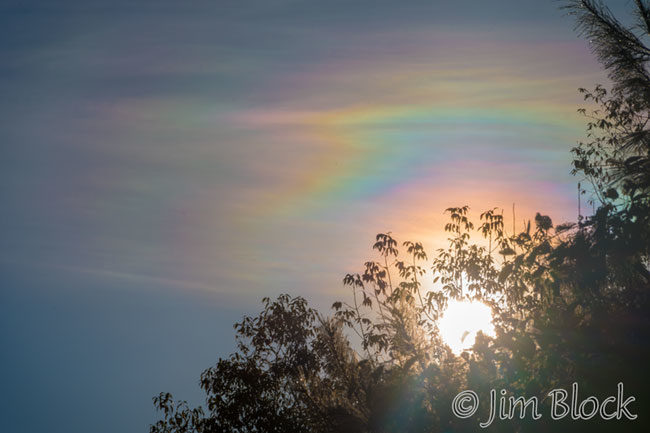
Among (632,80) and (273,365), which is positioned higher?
(632,80)

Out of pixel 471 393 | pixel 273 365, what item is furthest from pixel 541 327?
pixel 273 365

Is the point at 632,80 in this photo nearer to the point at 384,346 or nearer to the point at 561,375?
the point at 561,375

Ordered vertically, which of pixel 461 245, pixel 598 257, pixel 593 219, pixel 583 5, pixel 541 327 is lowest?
pixel 541 327

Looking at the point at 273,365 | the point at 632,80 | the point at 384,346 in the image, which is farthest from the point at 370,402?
the point at 273,365

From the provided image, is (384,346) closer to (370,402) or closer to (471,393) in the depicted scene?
(370,402)

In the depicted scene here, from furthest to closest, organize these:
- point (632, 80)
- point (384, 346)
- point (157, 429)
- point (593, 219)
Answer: point (157, 429) → point (384, 346) → point (632, 80) → point (593, 219)

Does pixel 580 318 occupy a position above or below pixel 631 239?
below

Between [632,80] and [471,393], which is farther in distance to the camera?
[632,80]

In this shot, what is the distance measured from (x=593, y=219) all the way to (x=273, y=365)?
38.1ft

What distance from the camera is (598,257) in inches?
388

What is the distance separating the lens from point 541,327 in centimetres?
881

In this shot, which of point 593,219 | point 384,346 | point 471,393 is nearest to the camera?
point 471,393

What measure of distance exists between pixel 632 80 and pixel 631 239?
367cm

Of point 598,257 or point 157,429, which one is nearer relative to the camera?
point 598,257
